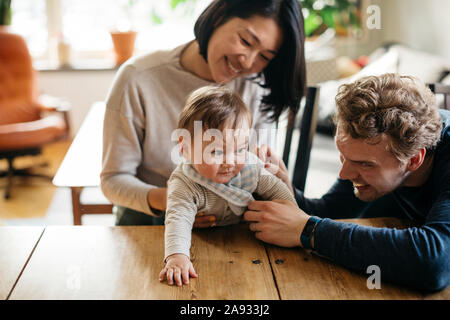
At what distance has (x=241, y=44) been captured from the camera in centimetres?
143

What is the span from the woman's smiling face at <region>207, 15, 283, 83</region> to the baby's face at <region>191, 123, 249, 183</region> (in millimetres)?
328

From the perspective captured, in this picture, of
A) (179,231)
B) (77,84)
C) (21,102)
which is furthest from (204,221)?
(77,84)

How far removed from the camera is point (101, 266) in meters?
1.04

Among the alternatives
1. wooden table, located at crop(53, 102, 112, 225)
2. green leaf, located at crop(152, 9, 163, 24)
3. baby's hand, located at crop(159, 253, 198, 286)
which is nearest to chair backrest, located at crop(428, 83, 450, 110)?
baby's hand, located at crop(159, 253, 198, 286)

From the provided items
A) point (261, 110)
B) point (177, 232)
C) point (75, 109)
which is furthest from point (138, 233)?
point (75, 109)

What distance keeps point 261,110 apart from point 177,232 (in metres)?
0.74

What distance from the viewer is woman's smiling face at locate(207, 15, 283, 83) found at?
4.67 feet

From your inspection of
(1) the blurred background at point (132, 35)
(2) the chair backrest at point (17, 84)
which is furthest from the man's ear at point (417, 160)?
(2) the chair backrest at point (17, 84)

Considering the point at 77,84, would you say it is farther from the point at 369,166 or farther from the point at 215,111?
the point at 369,166

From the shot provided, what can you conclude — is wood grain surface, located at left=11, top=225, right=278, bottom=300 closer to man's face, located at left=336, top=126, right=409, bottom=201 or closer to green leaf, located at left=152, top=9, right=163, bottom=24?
man's face, located at left=336, top=126, right=409, bottom=201
